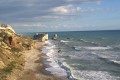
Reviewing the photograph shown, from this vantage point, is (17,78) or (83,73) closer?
(17,78)

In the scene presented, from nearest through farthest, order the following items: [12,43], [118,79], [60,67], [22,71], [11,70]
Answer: [118,79] → [11,70] → [22,71] → [60,67] → [12,43]

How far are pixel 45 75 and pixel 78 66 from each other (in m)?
8.30

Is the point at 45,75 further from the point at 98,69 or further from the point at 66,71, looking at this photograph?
the point at 98,69

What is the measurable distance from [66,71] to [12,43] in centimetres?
2254

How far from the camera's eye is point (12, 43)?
5744cm

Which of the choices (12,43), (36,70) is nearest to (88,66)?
(36,70)

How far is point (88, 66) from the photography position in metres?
43.1

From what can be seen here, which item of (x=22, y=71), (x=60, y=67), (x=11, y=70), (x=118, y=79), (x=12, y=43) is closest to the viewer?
(x=118, y=79)

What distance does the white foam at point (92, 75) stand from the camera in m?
33.8

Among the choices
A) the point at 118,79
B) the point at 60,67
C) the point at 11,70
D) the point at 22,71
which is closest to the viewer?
the point at 118,79

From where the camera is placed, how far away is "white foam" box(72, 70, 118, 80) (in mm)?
33812

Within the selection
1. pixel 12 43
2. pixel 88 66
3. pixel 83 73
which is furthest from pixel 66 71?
pixel 12 43

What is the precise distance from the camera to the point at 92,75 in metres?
35.5

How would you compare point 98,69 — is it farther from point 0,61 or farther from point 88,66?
point 0,61
